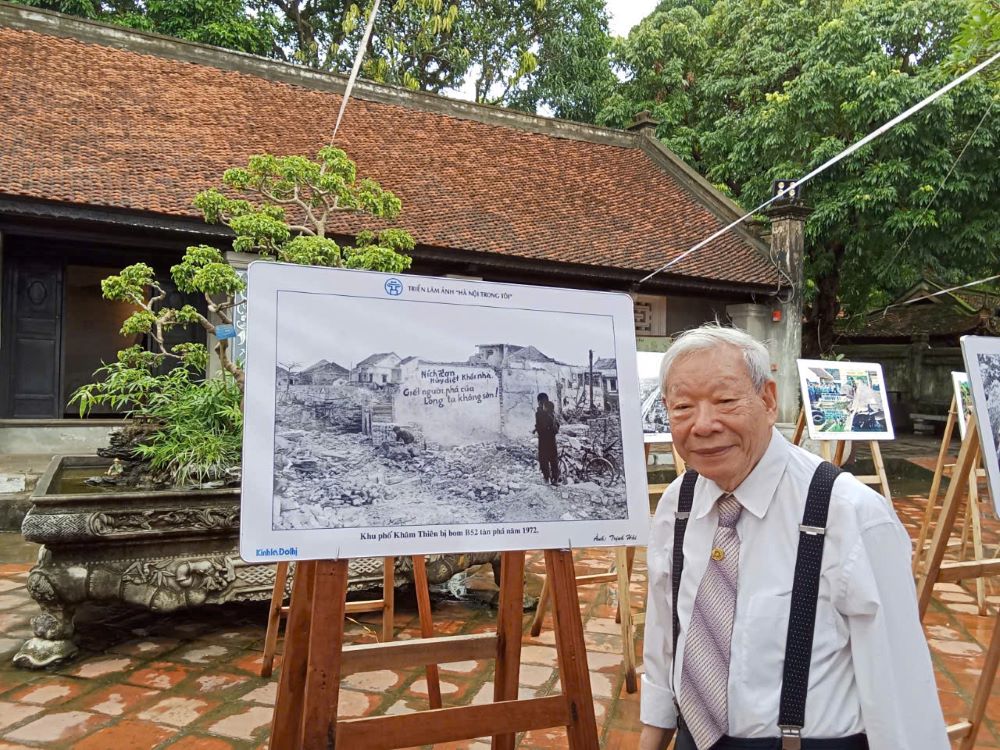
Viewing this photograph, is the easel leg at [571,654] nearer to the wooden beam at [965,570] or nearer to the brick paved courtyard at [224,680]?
the brick paved courtyard at [224,680]

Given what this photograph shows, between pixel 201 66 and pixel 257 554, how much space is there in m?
11.0

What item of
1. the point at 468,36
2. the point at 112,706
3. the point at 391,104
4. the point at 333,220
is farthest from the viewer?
the point at 468,36

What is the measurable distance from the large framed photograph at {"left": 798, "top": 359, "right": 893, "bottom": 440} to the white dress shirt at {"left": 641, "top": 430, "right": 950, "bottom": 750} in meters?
3.35

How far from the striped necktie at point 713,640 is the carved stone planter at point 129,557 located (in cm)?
254

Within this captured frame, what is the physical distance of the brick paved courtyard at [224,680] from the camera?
2803 mm

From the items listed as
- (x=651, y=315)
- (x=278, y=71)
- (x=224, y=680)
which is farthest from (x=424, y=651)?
(x=278, y=71)

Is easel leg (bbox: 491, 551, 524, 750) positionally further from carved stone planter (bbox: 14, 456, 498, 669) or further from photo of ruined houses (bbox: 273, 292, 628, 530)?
carved stone planter (bbox: 14, 456, 498, 669)

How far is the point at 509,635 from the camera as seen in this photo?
7.00 feet

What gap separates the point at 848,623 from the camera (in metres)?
1.50

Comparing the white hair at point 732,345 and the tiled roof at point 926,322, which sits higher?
the tiled roof at point 926,322

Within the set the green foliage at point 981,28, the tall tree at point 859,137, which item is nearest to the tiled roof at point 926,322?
the tall tree at point 859,137

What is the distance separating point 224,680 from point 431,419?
2.06m

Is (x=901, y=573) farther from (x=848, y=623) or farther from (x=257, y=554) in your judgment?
(x=257, y=554)

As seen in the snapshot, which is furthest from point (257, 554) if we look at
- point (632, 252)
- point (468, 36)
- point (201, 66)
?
point (468, 36)
